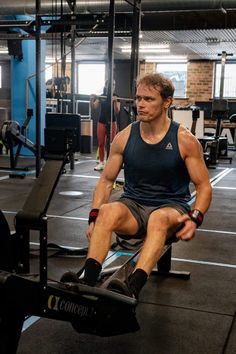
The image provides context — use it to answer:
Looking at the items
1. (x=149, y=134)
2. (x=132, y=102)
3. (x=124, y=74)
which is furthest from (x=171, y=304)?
(x=124, y=74)

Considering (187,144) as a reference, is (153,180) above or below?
below

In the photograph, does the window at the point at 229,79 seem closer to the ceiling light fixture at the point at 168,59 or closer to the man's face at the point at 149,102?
the ceiling light fixture at the point at 168,59

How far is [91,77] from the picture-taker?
46.9 feet

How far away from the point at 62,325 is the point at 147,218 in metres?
0.58

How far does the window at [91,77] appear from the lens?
1418 centimetres

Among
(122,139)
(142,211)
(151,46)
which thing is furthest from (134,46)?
(151,46)

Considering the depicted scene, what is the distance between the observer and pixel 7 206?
426 cm

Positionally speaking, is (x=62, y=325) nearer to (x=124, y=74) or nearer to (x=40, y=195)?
(x=40, y=195)

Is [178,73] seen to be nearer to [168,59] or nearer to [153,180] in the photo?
[168,59]

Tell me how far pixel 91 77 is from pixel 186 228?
12.9 metres

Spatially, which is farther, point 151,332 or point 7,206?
point 7,206

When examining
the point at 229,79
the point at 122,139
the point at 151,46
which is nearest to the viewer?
the point at 122,139

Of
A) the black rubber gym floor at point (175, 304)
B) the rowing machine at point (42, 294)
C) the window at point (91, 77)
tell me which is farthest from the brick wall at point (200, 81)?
the rowing machine at point (42, 294)

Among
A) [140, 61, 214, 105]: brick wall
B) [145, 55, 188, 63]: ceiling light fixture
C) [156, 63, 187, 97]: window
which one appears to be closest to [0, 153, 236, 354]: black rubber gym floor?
[145, 55, 188, 63]: ceiling light fixture
